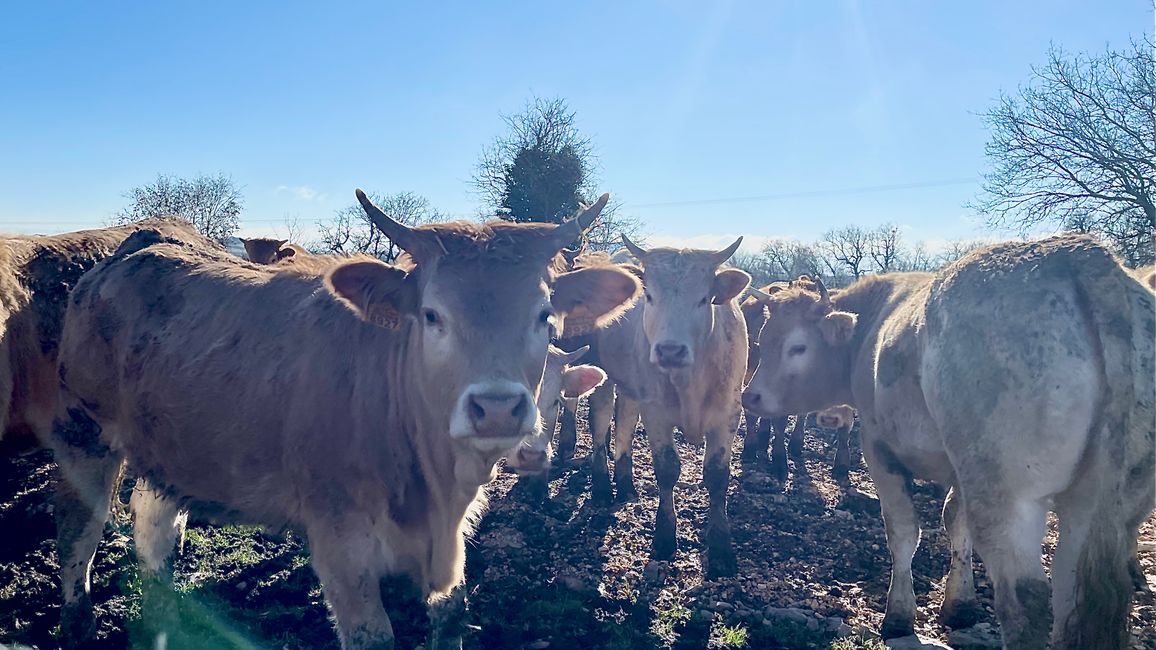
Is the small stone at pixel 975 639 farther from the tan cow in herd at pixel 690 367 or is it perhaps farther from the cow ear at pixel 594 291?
the cow ear at pixel 594 291

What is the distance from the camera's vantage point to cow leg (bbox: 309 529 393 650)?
3.33 meters

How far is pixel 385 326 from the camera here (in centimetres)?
375

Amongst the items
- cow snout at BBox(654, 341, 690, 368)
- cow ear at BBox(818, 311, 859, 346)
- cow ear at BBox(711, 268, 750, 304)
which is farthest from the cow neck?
cow snout at BBox(654, 341, 690, 368)

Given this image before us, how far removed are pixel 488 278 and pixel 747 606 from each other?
364cm

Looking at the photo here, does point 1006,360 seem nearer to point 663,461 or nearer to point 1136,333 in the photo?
point 1136,333

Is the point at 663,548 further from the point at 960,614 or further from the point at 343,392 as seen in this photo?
the point at 343,392

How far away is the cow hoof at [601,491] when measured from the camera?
748cm

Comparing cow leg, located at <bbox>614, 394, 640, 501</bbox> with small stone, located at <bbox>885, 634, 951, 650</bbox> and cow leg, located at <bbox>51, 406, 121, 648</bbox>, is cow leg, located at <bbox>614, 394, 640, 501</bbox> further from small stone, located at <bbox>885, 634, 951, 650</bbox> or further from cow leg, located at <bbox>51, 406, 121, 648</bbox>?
cow leg, located at <bbox>51, 406, 121, 648</bbox>

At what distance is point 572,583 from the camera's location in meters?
5.46

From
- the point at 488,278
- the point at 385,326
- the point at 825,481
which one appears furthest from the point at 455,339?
the point at 825,481

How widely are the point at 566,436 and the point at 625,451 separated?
1.82 meters

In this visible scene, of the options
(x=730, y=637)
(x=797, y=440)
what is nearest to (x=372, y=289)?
(x=730, y=637)

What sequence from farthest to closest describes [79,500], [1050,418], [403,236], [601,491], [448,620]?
[601,491]
[79,500]
[448,620]
[403,236]
[1050,418]

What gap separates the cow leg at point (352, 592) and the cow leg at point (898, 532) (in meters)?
3.67
